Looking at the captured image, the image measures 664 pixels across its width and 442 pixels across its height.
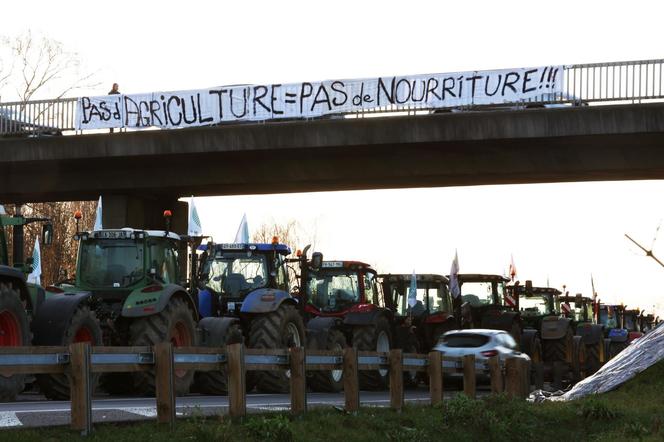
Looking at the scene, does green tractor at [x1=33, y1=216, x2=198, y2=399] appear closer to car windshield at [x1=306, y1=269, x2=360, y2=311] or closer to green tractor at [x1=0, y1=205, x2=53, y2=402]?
green tractor at [x1=0, y1=205, x2=53, y2=402]

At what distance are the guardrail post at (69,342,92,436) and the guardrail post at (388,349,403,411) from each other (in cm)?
539

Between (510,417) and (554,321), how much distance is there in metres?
18.1

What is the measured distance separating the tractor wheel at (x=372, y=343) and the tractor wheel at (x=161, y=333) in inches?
229

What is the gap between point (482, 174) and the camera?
37.0 meters

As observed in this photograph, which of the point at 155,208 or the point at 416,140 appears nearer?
the point at 416,140

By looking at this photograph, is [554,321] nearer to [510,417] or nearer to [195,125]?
[195,125]

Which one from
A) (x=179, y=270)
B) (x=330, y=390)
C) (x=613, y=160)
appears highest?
(x=613, y=160)

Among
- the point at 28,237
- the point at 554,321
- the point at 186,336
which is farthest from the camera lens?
the point at 28,237

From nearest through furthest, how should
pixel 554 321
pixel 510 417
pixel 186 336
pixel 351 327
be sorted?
pixel 510 417, pixel 186 336, pixel 351 327, pixel 554 321

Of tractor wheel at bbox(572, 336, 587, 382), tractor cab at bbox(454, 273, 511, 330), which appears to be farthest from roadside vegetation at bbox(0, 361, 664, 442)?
tractor wheel at bbox(572, 336, 587, 382)

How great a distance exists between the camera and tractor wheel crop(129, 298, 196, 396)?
63.0 ft

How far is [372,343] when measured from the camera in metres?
26.0

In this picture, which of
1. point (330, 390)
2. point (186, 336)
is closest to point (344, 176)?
point (330, 390)

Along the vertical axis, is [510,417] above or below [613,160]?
below
